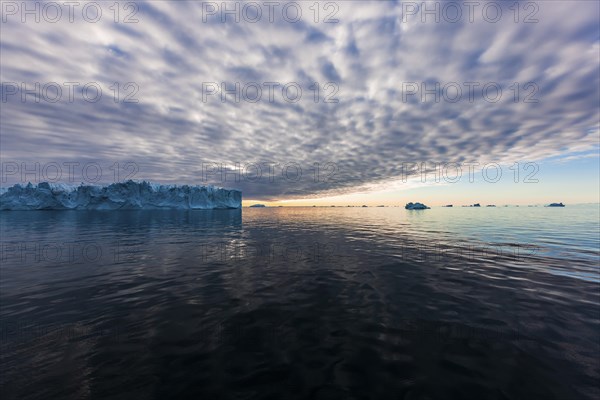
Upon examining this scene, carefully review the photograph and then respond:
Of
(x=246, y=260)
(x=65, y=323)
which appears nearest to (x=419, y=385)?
(x=65, y=323)

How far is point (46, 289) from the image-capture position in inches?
432

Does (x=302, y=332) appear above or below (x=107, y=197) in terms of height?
below

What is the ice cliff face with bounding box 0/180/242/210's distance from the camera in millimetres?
111562

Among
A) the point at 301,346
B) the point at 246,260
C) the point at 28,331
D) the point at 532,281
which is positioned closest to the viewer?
the point at 301,346

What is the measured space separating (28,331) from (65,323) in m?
0.83

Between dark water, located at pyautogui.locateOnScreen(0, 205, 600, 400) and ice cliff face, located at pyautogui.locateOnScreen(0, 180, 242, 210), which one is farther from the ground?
ice cliff face, located at pyautogui.locateOnScreen(0, 180, 242, 210)

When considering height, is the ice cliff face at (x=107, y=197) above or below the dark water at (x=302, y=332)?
above

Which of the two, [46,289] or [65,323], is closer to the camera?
[65,323]

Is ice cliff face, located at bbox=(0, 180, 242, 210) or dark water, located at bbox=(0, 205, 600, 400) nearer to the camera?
dark water, located at bbox=(0, 205, 600, 400)

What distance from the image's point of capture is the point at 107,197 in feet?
388

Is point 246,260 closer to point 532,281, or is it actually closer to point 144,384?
point 144,384

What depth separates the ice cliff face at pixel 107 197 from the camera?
112 meters

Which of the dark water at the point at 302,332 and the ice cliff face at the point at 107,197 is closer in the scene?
the dark water at the point at 302,332

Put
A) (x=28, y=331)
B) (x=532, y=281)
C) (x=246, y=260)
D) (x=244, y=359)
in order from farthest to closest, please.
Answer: (x=246, y=260)
(x=532, y=281)
(x=28, y=331)
(x=244, y=359)
